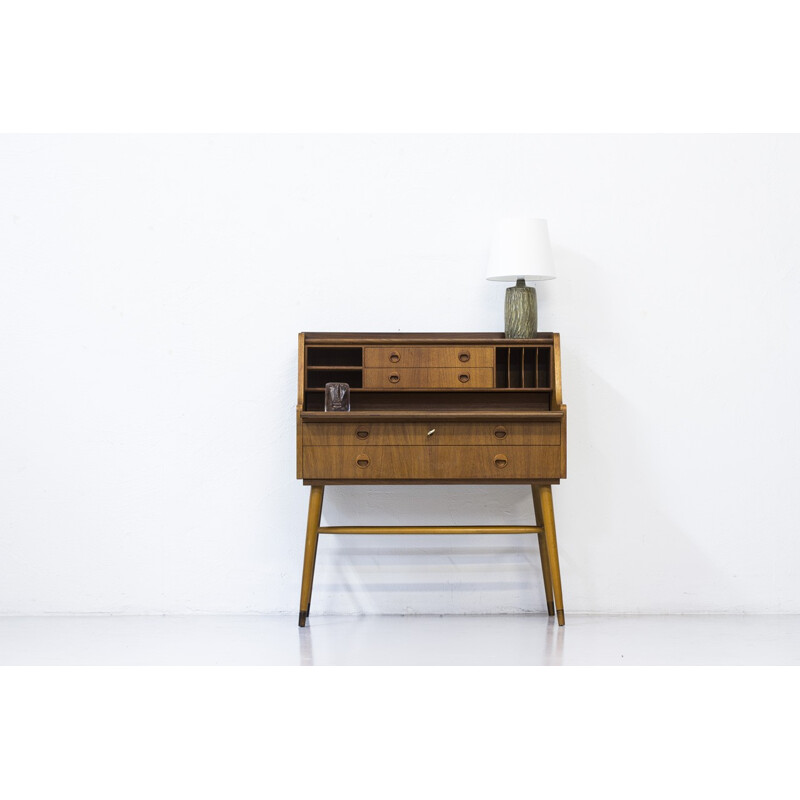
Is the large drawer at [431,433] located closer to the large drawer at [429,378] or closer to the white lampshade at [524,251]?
the large drawer at [429,378]

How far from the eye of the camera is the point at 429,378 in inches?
176

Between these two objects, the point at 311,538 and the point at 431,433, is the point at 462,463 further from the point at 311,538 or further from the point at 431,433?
the point at 311,538

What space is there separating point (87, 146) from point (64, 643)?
2228mm

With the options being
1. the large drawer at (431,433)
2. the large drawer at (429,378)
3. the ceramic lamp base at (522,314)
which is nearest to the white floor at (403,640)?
the large drawer at (431,433)

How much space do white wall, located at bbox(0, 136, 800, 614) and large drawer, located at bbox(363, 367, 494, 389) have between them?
0.31 meters

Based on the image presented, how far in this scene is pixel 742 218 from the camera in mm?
4707

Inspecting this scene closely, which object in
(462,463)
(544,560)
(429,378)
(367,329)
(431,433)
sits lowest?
(544,560)

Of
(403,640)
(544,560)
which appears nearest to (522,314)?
(544,560)

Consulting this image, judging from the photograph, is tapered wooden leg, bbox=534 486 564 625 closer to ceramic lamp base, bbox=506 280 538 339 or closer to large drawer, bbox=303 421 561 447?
large drawer, bbox=303 421 561 447

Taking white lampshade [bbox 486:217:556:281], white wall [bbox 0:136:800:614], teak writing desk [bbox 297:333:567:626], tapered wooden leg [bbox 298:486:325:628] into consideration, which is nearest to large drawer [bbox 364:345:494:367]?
teak writing desk [bbox 297:333:567:626]

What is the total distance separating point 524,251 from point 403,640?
1.73 metres

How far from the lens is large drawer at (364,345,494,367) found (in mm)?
4449

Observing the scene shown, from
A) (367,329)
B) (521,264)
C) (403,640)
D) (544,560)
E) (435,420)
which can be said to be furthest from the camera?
(367,329)

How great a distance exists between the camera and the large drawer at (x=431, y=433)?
13.8ft
